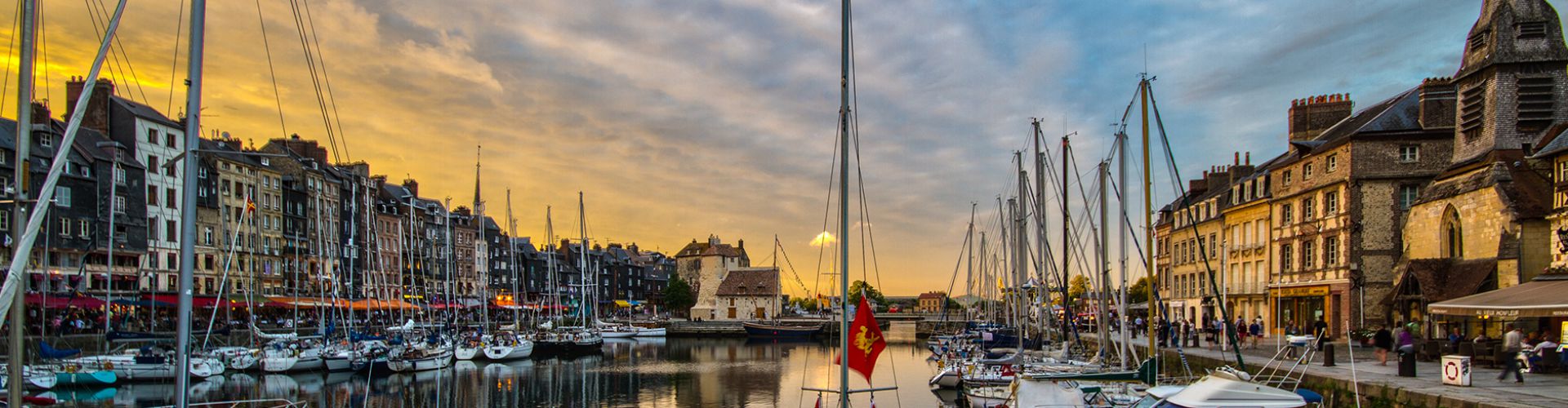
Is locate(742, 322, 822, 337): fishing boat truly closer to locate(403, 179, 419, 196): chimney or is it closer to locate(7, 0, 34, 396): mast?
locate(403, 179, 419, 196): chimney

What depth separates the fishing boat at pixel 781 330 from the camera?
94.4 metres

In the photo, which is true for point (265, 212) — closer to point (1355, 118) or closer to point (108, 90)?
point (108, 90)

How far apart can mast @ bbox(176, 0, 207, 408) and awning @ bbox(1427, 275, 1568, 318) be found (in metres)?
25.0

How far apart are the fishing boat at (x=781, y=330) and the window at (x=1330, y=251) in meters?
55.2

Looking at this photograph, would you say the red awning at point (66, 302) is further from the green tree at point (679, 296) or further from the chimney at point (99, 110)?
the green tree at point (679, 296)

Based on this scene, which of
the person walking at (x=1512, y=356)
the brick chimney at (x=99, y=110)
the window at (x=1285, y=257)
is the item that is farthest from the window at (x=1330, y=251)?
the brick chimney at (x=99, y=110)

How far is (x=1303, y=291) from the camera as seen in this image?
45750mm

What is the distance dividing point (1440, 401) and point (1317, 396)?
A: 2895 millimetres

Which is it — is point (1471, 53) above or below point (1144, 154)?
above

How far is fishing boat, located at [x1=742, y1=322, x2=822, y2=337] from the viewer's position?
310ft

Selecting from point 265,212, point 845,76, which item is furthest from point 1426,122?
point 265,212

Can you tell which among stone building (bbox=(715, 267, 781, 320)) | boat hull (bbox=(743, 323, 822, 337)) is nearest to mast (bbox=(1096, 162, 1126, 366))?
boat hull (bbox=(743, 323, 822, 337))

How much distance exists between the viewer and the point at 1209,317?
174 ft

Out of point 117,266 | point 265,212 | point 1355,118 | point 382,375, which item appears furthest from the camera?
point 265,212
